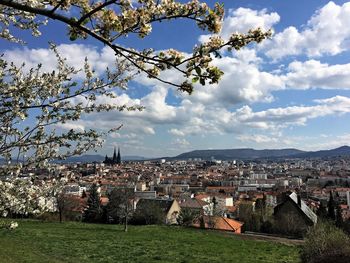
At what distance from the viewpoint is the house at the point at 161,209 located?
159ft

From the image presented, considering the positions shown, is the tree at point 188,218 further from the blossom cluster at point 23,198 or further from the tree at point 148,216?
the blossom cluster at point 23,198

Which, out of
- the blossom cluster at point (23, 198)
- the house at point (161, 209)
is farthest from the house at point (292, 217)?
the blossom cluster at point (23, 198)

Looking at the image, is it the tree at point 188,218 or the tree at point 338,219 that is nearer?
the tree at point 188,218

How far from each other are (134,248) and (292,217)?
1080 inches

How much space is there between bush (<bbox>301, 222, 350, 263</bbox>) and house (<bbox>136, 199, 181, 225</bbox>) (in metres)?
30.2

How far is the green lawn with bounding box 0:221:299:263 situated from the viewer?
22.3m

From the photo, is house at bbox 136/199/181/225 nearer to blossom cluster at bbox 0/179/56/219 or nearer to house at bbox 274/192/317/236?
house at bbox 274/192/317/236

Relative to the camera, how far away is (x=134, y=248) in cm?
2603

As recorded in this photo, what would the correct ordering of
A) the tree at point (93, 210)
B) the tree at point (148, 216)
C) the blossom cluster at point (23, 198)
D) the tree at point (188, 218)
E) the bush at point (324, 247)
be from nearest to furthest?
1. the blossom cluster at point (23, 198)
2. the bush at point (324, 247)
3. the tree at point (148, 216)
4. the tree at point (188, 218)
5. the tree at point (93, 210)

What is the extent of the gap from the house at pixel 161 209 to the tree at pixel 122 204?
1.73 m

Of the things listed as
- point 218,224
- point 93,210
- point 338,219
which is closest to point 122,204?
point 93,210

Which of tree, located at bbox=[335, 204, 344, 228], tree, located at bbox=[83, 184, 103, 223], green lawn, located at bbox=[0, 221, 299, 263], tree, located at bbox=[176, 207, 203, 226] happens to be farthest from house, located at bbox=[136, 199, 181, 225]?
tree, located at bbox=[335, 204, 344, 228]

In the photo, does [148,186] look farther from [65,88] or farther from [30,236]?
[65,88]

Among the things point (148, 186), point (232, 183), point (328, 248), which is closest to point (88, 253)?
point (328, 248)
